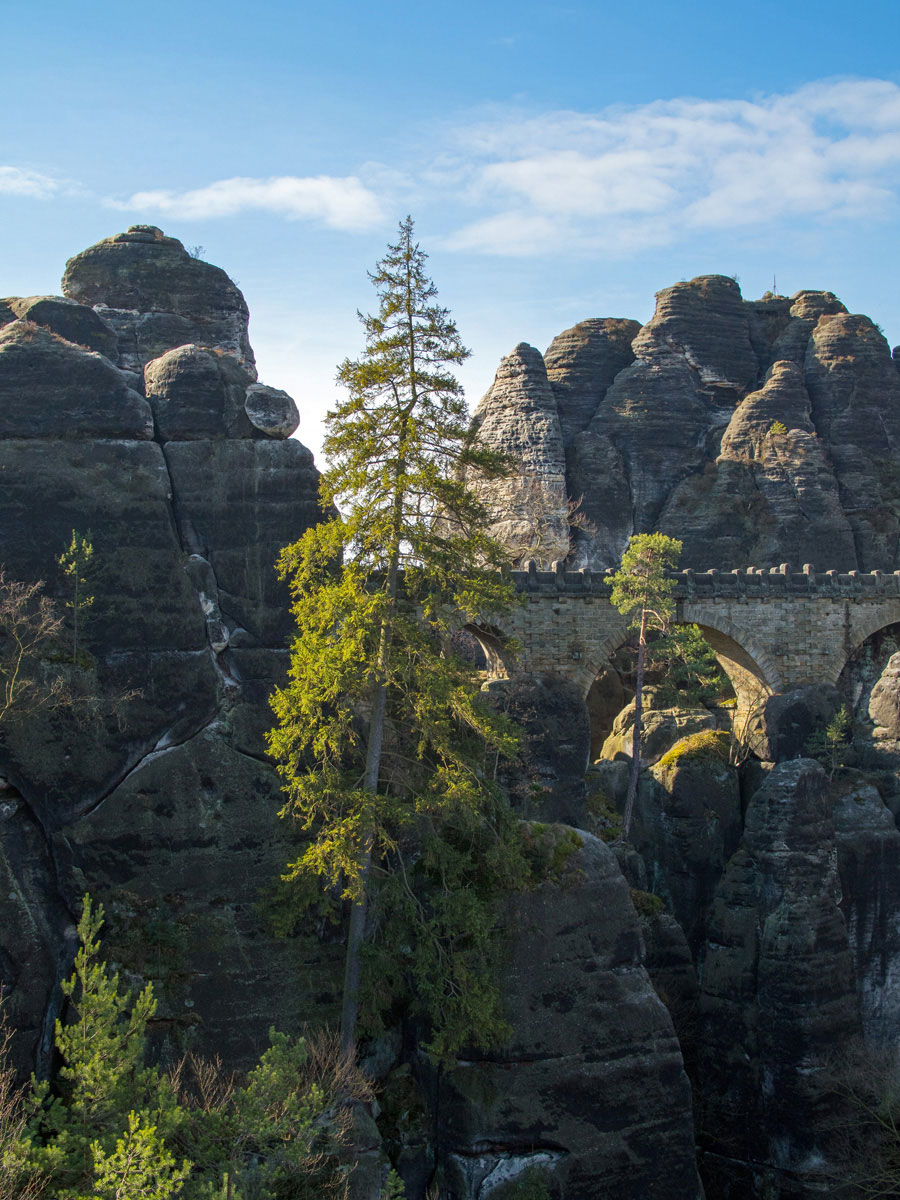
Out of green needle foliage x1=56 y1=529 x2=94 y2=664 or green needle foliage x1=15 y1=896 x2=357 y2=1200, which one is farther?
green needle foliage x1=56 y1=529 x2=94 y2=664

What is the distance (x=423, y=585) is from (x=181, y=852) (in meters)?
5.76

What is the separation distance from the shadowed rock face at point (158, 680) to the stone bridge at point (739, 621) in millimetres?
11983

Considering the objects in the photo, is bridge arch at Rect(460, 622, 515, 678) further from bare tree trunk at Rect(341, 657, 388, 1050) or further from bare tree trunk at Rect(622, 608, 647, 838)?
bare tree trunk at Rect(341, 657, 388, 1050)

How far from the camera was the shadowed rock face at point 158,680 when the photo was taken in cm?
1587

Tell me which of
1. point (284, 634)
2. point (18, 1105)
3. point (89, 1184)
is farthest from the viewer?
point (284, 634)

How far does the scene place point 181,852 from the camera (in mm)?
16844

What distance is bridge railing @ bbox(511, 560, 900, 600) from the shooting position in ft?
105

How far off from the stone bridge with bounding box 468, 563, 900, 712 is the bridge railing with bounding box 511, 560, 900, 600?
3 centimetres

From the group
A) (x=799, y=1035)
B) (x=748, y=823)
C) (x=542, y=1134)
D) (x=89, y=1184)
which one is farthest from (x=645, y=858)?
(x=89, y=1184)

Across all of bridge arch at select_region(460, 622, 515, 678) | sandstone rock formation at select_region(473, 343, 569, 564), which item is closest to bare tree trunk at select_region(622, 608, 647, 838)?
bridge arch at select_region(460, 622, 515, 678)

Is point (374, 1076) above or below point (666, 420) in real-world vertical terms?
below

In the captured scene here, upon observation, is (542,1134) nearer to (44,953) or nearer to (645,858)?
(44,953)

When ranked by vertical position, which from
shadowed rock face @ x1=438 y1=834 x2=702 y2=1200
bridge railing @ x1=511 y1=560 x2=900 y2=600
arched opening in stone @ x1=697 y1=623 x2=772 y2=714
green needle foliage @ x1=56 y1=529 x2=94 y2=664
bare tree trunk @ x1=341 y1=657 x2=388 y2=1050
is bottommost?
shadowed rock face @ x1=438 y1=834 x2=702 y2=1200

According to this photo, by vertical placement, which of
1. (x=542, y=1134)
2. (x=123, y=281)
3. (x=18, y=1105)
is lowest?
(x=542, y=1134)
